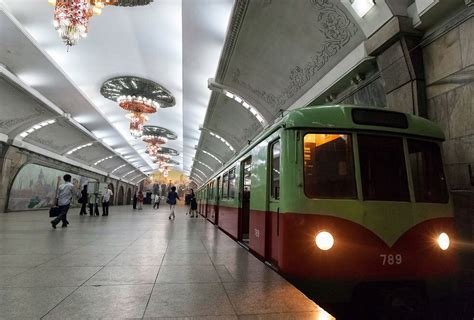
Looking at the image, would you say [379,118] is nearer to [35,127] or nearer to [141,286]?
[141,286]

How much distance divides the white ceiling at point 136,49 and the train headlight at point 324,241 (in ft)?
26.5

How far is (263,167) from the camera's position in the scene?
459cm

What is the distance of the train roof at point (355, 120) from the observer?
3383mm

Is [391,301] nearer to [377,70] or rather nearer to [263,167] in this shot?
[263,167]

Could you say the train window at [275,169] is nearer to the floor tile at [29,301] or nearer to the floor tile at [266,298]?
the floor tile at [266,298]

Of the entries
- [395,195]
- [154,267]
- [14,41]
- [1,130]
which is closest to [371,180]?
[395,195]

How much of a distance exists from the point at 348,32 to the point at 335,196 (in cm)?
511

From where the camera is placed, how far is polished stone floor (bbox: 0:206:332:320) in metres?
2.55

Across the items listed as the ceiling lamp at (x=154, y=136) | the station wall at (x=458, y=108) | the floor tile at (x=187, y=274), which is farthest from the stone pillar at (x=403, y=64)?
the ceiling lamp at (x=154, y=136)

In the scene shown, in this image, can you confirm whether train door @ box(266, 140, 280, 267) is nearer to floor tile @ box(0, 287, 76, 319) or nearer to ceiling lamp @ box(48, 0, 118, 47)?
floor tile @ box(0, 287, 76, 319)

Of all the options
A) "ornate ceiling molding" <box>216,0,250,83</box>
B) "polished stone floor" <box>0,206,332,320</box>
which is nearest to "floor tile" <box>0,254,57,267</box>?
"polished stone floor" <box>0,206,332,320</box>

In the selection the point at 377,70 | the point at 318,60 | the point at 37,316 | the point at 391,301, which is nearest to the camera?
the point at 37,316

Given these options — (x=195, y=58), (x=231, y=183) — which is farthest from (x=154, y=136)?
(x=231, y=183)

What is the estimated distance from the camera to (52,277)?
3.56 m
